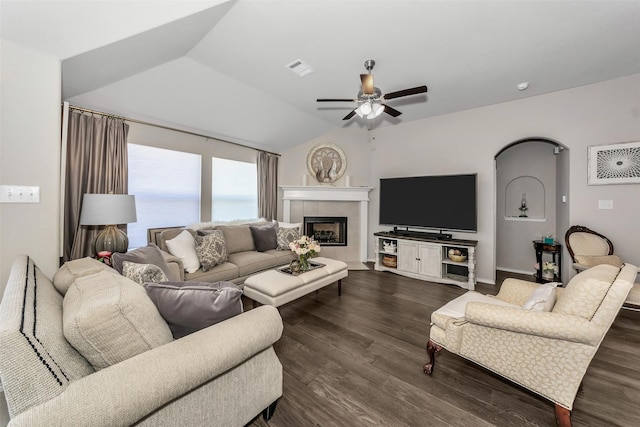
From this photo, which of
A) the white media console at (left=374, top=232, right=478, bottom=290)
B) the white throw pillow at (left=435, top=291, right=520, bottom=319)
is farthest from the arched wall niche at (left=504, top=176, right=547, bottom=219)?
the white throw pillow at (left=435, top=291, right=520, bottom=319)

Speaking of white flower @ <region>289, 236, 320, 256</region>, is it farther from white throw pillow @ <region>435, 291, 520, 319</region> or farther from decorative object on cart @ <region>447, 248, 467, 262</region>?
decorative object on cart @ <region>447, 248, 467, 262</region>

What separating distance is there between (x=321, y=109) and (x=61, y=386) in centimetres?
421

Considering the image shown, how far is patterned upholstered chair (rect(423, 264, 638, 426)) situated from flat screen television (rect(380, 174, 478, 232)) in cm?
244

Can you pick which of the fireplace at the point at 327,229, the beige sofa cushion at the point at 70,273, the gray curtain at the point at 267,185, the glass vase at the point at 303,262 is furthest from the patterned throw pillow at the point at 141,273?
the fireplace at the point at 327,229

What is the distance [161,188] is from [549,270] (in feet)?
19.9

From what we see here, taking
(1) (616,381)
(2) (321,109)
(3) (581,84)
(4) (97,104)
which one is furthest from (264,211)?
(3) (581,84)

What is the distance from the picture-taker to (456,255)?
3.90m

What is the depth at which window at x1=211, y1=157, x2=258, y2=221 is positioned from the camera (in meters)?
4.27

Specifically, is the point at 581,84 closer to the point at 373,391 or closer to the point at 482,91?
the point at 482,91

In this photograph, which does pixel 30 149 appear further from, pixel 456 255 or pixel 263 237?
pixel 456 255

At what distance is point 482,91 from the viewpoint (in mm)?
3463

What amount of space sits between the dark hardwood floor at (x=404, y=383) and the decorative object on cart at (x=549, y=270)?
1.15 meters

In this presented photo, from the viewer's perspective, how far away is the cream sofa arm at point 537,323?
126cm

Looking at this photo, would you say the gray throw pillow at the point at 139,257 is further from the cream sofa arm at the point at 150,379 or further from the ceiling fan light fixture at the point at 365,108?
the ceiling fan light fixture at the point at 365,108
